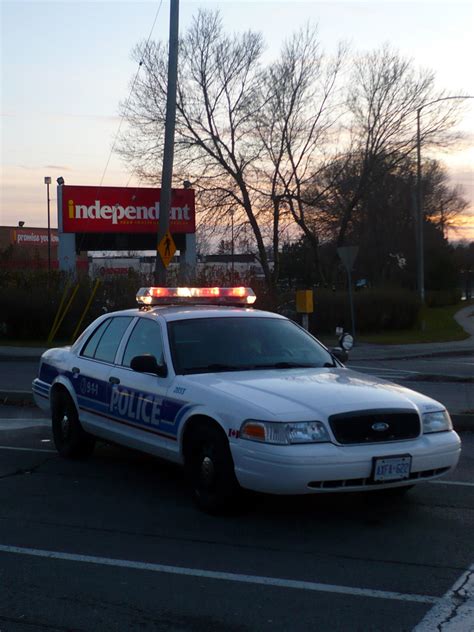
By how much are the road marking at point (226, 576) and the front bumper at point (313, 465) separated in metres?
0.85

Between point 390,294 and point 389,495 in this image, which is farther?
point 390,294

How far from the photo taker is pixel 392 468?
611 centimetres

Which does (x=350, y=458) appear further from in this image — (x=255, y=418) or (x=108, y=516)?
(x=108, y=516)

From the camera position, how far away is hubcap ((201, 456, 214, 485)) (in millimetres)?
6488

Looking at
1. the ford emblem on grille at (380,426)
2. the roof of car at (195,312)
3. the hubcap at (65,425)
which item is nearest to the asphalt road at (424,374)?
the roof of car at (195,312)

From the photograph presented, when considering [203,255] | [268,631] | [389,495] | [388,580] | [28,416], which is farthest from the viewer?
[203,255]

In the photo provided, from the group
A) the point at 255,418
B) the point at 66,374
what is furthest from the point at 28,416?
the point at 255,418

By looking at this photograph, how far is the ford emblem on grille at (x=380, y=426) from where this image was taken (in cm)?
616

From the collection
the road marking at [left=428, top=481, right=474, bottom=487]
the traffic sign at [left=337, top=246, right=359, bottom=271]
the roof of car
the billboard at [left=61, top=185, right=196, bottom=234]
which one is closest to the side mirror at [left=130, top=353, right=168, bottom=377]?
the roof of car

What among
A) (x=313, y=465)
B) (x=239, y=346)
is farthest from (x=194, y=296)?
(x=313, y=465)

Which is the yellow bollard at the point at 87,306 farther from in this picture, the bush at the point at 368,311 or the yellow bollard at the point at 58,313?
the bush at the point at 368,311

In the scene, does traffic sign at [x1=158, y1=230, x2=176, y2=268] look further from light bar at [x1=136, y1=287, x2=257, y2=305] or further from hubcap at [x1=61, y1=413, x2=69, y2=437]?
hubcap at [x1=61, y1=413, x2=69, y2=437]

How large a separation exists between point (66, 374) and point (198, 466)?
268cm

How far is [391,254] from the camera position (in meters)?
52.5
